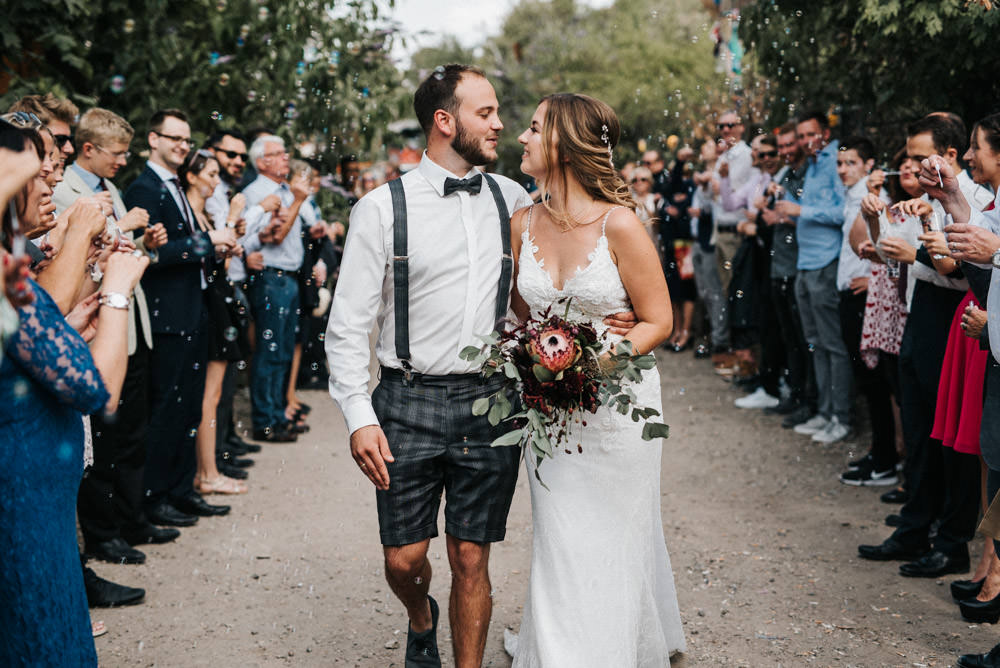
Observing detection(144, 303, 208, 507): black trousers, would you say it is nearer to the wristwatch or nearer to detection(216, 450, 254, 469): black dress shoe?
detection(216, 450, 254, 469): black dress shoe

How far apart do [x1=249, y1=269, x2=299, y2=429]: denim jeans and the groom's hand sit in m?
4.47

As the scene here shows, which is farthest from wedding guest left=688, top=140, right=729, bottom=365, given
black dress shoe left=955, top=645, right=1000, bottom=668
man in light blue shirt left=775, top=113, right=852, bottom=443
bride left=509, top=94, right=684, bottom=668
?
bride left=509, top=94, right=684, bottom=668

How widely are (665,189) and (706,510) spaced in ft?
23.4

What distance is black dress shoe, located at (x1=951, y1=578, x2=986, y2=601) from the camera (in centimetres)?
474

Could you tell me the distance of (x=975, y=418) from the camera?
471 cm

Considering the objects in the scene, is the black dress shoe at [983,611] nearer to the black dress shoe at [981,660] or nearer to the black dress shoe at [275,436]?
the black dress shoe at [981,660]

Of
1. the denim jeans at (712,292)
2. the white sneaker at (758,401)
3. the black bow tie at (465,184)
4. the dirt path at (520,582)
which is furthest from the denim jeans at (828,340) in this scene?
the black bow tie at (465,184)

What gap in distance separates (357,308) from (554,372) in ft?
2.61

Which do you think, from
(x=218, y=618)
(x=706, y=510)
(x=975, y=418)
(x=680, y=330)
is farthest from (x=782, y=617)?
(x=680, y=330)

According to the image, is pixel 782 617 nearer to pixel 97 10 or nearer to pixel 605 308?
pixel 605 308

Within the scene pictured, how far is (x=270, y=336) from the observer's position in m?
7.75

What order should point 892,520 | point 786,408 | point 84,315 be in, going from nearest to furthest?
point 84,315
point 892,520
point 786,408

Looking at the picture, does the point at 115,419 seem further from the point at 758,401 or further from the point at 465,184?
the point at 758,401

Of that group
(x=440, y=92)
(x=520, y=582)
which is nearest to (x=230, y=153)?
(x=520, y=582)
